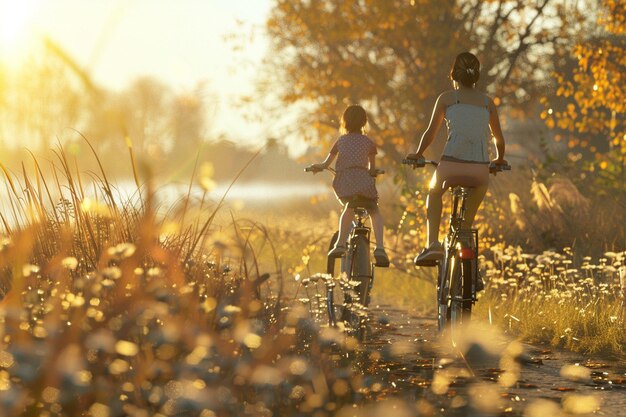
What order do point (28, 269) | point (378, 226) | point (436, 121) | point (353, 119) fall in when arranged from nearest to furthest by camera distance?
point (28, 269) < point (436, 121) < point (378, 226) < point (353, 119)

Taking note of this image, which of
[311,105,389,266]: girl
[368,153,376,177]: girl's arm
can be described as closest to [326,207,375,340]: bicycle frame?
[311,105,389,266]: girl

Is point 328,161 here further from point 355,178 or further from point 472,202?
point 472,202

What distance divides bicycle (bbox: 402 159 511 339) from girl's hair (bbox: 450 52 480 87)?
69 cm

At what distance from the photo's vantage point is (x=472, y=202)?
832cm

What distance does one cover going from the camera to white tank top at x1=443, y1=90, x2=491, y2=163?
821 centimetres

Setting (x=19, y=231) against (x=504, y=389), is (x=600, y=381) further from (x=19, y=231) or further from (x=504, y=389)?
(x=19, y=231)

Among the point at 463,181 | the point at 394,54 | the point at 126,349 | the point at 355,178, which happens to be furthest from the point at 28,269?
the point at 394,54

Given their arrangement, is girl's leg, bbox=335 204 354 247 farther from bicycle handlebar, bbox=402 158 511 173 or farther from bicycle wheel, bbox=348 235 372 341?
bicycle handlebar, bbox=402 158 511 173

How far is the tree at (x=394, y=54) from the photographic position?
18.8 meters

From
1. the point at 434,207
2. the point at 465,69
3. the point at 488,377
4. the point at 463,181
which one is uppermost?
the point at 465,69

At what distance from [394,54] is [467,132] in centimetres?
1215

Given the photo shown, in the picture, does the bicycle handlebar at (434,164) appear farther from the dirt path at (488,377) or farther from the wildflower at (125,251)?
the wildflower at (125,251)

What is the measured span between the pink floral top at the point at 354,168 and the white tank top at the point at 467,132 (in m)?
1.27

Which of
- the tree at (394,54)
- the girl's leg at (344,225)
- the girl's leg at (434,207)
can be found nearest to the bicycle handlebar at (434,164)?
the girl's leg at (434,207)
